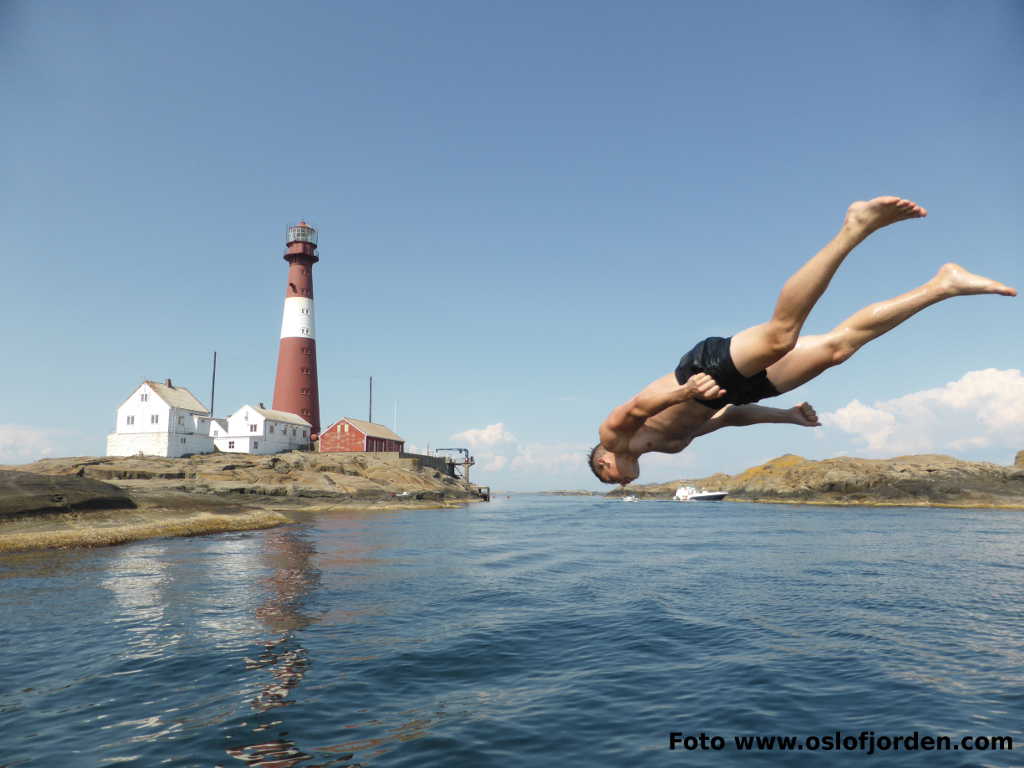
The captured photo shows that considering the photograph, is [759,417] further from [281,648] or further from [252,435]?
[252,435]

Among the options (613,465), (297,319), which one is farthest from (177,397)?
(613,465)

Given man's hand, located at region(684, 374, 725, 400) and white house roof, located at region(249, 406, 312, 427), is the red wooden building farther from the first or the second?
man's hand, located at region(684, 374, 725, 400)

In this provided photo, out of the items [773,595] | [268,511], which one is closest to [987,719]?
[773,595]

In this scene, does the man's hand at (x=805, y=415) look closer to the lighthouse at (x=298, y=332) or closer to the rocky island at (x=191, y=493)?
the rocky island at (x=191, y=493)

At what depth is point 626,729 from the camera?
8172 millimetres

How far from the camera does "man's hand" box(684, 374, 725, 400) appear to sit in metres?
5.43

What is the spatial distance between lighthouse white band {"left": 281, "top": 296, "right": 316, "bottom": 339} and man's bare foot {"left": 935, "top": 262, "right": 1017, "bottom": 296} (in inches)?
2785

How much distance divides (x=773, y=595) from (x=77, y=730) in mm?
16106

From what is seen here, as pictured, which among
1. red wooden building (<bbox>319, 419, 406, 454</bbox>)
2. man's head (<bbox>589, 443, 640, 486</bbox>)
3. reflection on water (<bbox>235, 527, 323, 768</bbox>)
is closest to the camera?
man's head (<bbox>589, 443, 640, 486</bbox>)

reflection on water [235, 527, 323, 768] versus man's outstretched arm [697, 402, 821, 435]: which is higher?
man's outstretched arm [697, 402, 821, 435]

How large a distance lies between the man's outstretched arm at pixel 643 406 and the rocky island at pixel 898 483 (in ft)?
256

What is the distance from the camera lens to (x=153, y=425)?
63188 mm

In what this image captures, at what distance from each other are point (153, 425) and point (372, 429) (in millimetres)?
25424

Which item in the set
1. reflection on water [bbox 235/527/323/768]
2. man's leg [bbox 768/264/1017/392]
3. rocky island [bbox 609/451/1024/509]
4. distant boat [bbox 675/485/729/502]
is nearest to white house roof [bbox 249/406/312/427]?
reflection on water [bbox 235/527/323/768]
